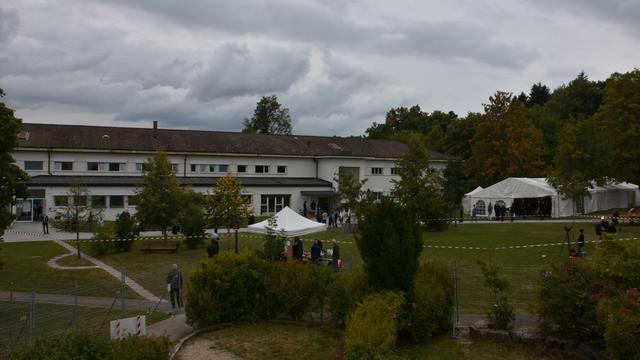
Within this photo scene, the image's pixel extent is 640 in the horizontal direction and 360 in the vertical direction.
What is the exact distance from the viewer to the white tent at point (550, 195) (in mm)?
45281

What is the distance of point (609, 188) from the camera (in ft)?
165

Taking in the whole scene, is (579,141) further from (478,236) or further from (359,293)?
(359,293)

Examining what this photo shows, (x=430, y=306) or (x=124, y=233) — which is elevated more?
(x=124, y=233)

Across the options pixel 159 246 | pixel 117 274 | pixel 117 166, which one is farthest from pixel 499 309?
pixel 117 166

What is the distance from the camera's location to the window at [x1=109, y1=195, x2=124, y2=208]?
4612 centimetres

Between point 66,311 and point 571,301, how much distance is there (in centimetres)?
1314

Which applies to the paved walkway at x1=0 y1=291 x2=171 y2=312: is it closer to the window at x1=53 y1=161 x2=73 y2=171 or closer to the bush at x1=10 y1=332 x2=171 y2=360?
→ the bush at x1=10 y1=332 x2=171 y2=360

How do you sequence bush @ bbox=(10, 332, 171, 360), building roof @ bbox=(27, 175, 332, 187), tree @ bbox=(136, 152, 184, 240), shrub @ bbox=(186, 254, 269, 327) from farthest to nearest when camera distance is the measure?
building roof @ bbox=(27, 175, 332, 187)
tree @ bbox=(136, 152, 184, 240)
shrub @ bbox=(186, 254, 269, 327)
bush @ bbox=(10, 332, 171, 360)

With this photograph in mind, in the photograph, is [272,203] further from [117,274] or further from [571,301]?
[571,301]

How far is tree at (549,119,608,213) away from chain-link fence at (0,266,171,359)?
31.7 meters

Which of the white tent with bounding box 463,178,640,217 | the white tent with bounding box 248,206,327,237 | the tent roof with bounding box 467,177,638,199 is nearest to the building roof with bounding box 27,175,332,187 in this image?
the white tent with bounding box 463,178,640,217

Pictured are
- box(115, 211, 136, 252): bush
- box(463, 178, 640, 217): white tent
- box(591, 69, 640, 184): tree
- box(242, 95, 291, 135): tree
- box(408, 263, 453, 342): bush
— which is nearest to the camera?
box(408, 263, 453, 342): bush

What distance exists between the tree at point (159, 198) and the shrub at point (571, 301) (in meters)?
22.6

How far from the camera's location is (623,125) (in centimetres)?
4244
